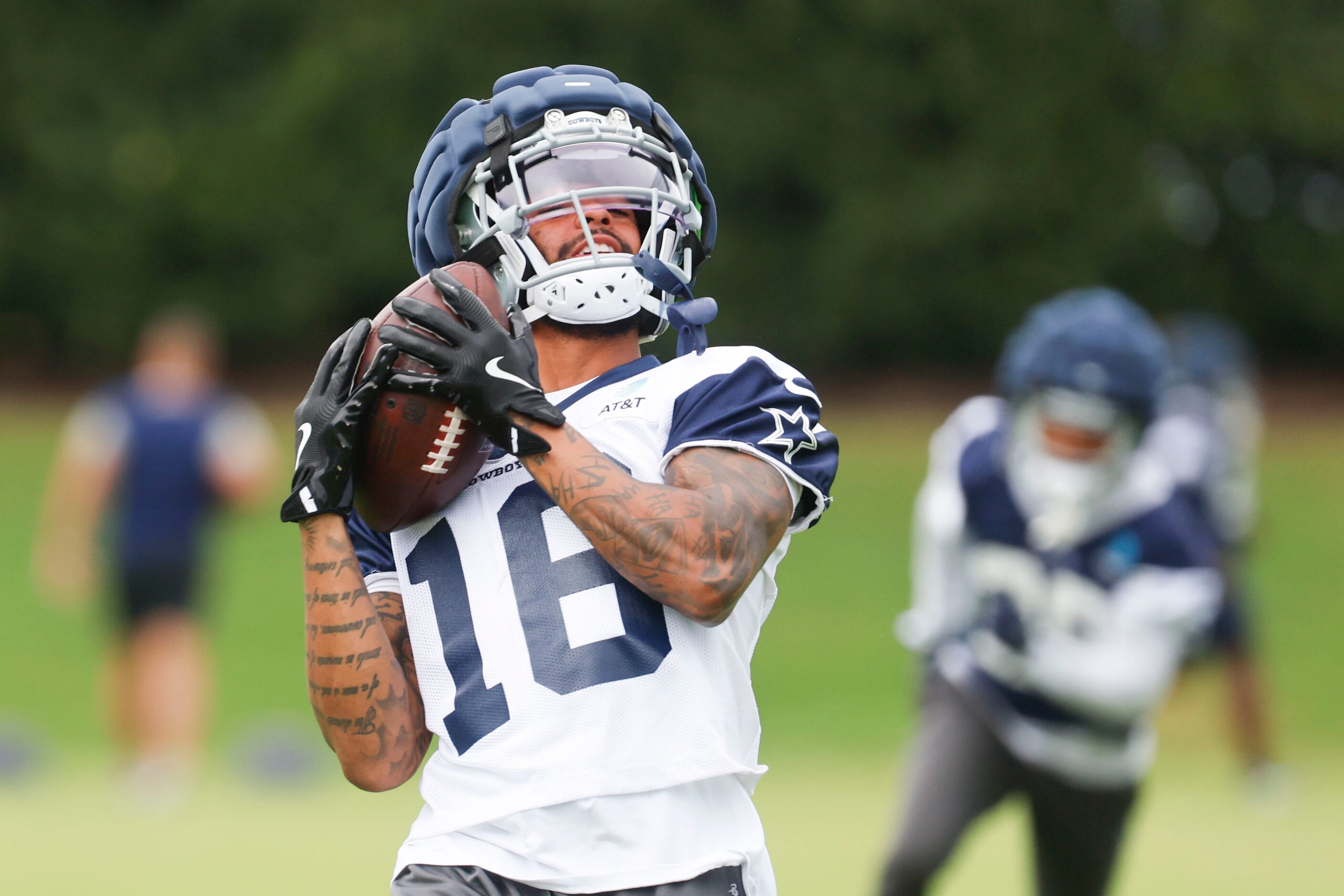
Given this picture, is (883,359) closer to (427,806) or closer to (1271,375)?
(1271,375)

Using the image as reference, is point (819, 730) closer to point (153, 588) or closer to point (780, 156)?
point (153, 588)

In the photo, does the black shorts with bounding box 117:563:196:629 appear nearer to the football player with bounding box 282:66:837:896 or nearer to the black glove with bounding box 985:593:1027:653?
the black glove with bounding box 985:593:1027:653

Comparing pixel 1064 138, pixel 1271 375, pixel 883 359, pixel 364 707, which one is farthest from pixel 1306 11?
pixel 364 707

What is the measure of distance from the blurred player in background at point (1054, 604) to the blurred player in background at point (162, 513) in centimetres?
472

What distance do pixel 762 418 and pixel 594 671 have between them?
0.45 m

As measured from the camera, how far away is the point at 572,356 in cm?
271

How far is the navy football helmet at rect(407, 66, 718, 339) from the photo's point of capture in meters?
2.65

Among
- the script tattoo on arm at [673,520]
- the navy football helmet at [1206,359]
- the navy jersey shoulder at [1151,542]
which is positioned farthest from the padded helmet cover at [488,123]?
the navy football helmet at [1206,359]

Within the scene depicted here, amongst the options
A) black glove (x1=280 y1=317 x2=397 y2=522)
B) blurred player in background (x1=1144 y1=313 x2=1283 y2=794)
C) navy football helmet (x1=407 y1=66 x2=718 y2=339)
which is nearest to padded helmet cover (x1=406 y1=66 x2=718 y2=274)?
navy football helmet (x1=407 y1=66 x2=718 y2=339)

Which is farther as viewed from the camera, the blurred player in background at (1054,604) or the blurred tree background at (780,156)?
the blurred tree background at (780,156)

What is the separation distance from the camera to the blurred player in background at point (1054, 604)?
178 inches

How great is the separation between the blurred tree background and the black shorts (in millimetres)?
12809

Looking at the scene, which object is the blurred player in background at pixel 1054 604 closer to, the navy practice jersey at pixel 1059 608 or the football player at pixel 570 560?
the navy practice jersey at pixel 1059 608

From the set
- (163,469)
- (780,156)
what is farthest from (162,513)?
(780,156)
